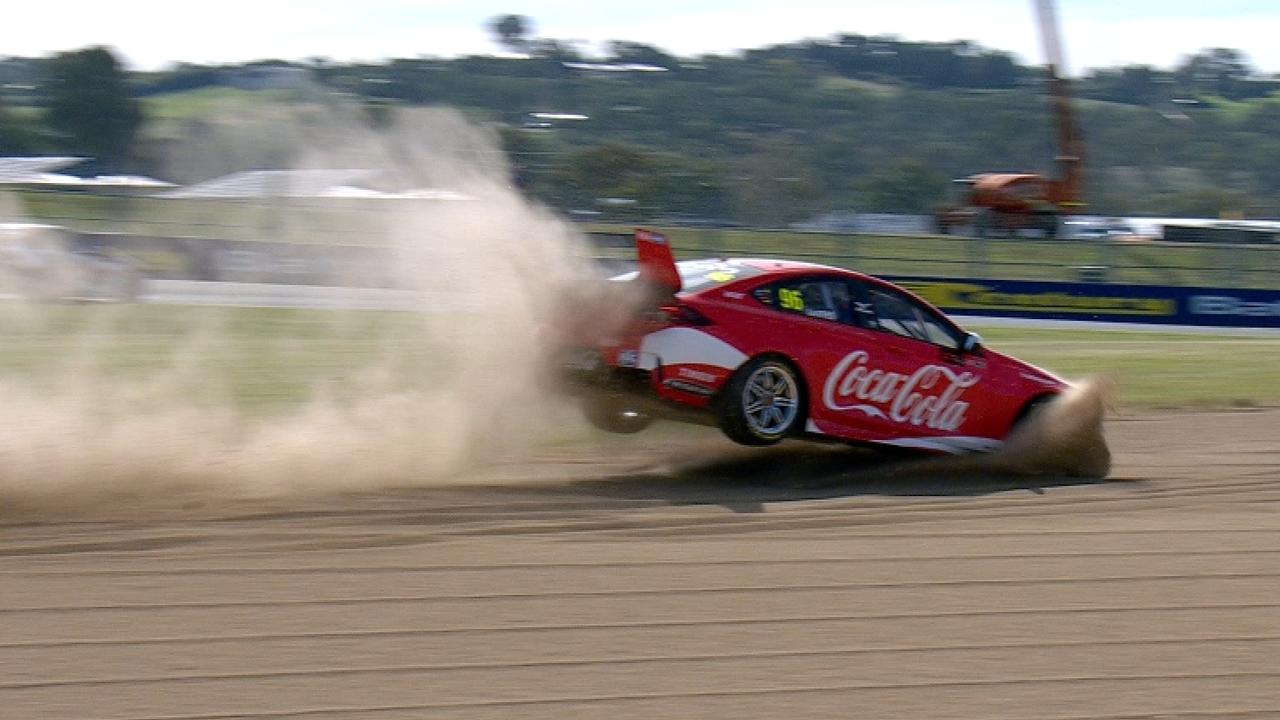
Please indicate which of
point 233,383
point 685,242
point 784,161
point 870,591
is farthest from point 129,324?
point 784,161

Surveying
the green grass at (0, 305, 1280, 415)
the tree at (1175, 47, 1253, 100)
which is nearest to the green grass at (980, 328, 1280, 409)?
the green grass at (0, 305, 1280, 415)

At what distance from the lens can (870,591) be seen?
6500 millimetres

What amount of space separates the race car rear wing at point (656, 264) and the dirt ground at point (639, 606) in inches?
48.3

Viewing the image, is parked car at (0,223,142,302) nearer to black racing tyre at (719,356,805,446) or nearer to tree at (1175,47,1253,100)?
black racing tyre at (719,356,805,446)

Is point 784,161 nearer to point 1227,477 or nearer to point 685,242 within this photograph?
point 685,242

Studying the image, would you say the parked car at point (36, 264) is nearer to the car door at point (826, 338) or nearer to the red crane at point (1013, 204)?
A: the car door at point (826, 338)

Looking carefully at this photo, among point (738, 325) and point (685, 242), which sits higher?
point (738, 325)

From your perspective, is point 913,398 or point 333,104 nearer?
point 913,398

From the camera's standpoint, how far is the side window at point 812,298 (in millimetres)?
9680

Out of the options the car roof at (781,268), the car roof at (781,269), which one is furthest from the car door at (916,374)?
the car roof at (781,268)

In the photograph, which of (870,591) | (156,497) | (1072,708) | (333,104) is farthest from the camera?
(333,104)

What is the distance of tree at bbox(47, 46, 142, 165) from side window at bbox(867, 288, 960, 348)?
12524mm

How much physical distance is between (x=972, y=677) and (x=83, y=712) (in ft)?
9.39

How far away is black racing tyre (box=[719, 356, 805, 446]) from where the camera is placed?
938cm
